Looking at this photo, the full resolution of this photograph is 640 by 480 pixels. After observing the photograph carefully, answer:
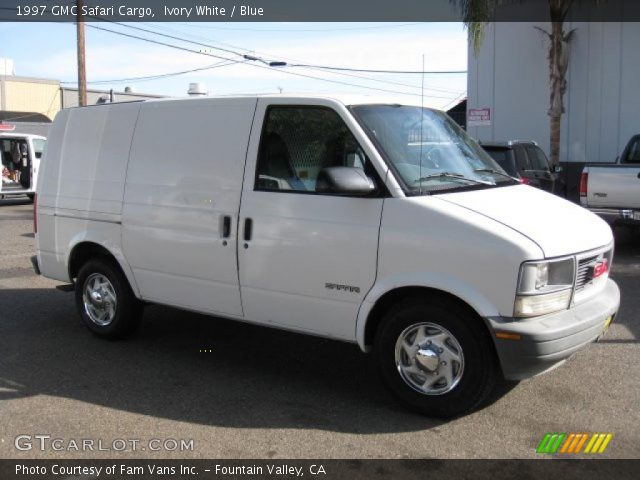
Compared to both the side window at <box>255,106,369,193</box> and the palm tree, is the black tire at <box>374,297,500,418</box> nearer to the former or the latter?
the side window at <box>255,106,369,193</box>

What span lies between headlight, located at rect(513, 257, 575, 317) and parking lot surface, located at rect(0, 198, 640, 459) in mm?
796

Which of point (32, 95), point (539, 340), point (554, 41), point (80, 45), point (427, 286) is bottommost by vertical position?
Answer: point (539, 340)

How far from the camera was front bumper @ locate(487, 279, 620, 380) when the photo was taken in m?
4.03

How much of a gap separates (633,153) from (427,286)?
331 inches

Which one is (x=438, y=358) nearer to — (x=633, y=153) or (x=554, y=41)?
(x=633, y=153)

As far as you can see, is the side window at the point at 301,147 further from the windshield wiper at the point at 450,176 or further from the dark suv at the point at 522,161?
the dark suv at the point at 522,161

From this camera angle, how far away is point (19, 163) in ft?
66.7

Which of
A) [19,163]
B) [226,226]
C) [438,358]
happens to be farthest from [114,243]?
[19,163]

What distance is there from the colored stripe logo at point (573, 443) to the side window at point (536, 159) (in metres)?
7.90

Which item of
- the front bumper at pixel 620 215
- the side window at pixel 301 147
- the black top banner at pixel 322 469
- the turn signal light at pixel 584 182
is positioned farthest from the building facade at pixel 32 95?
the black top banner at pixel 322 469

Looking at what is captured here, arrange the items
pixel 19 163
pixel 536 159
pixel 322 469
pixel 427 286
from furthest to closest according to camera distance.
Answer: pixel 19 163
pixel 536 159
pixel 427 286
pixel 322 469

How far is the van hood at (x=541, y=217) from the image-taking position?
13.7ft

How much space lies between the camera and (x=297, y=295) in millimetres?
4871

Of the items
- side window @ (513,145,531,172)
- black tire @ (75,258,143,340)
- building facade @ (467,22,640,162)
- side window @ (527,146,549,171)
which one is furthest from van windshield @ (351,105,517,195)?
building facade @ (467,22,640,162)
